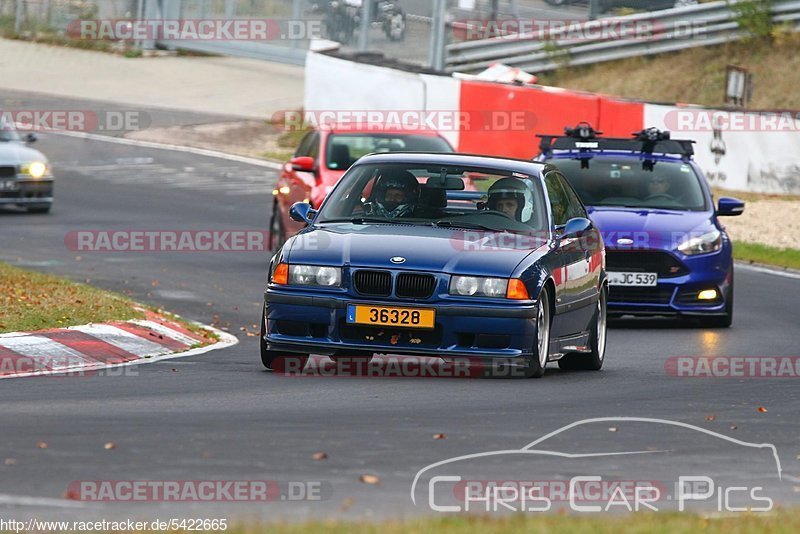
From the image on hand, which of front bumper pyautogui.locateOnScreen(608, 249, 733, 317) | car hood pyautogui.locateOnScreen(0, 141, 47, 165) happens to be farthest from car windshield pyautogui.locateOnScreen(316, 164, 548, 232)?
car hood pyautogui.locateOnScreen(0, 141, 47, 165)

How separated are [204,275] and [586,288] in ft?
24.2

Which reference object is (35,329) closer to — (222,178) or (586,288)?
(586,288)

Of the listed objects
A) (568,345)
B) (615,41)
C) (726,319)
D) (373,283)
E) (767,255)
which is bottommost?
(767,255)

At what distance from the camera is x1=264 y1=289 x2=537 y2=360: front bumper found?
1027cm

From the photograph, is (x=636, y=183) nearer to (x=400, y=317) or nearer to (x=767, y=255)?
(x=400, y=317)

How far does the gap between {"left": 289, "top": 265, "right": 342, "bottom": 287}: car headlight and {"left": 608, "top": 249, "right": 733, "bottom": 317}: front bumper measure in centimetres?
536

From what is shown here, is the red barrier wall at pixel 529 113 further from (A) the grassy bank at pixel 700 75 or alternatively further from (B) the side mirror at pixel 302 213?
(B) the side mirror at pixel 302 213

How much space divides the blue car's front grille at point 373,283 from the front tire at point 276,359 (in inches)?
27.5

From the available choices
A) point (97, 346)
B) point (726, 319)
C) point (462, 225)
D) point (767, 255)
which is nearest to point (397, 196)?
point (462, 225)

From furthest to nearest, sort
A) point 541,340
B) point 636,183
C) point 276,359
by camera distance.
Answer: point 636,183
point 276,359
point 541,340

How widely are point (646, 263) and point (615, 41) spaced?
2369 cm

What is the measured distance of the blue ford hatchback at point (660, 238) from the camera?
15297mm

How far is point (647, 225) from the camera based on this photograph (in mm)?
15430

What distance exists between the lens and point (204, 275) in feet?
60.6
